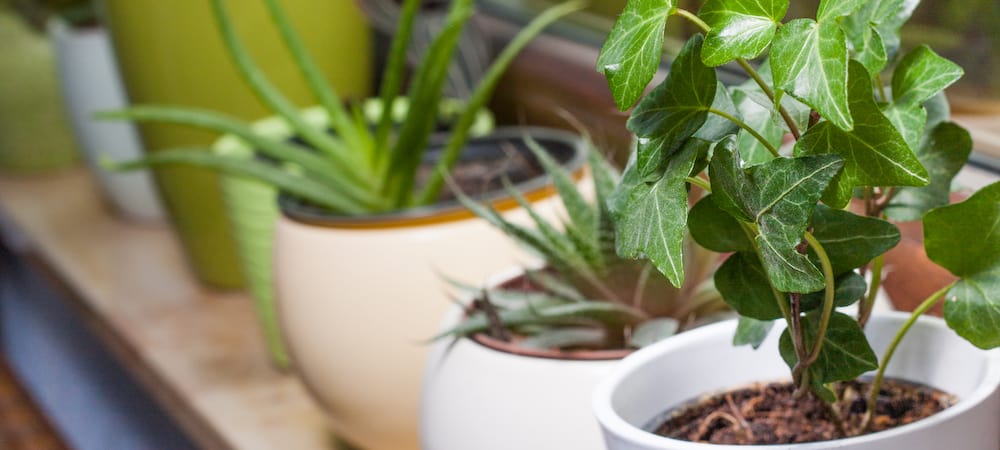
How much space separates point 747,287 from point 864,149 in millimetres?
50

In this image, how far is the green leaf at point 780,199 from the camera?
24 centimetres

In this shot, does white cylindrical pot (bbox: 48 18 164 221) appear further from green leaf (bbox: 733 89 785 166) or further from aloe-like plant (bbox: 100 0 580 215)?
green leaf (bbox: 733 89 785 166)

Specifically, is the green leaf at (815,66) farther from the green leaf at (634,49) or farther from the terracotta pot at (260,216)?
the terracotta pot at (260,216)

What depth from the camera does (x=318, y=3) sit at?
0.81 m

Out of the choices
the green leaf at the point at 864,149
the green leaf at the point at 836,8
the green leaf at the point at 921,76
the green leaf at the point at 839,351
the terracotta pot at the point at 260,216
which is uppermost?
the green leaf at the point at 836,8

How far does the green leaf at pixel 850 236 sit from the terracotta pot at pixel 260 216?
1.35 ft

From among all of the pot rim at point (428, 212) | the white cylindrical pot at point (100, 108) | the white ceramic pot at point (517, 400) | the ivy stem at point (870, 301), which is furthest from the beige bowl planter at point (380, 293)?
the white cylindrical pot at point (100, 108)

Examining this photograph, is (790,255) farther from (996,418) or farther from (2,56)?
(2,56)

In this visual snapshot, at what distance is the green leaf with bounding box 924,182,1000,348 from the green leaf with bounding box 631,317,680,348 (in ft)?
0.36

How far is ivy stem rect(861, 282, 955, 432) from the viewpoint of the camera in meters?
0.29

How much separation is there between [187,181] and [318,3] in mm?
173

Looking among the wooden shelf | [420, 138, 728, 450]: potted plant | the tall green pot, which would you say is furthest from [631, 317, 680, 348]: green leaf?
the tall green pot

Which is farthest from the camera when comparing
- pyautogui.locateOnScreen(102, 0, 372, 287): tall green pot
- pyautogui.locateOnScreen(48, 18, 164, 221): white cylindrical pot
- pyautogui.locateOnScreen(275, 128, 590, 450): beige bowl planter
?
pyautogui.locateOnScreen(48, 18, 164, 221): white cylindrical pot

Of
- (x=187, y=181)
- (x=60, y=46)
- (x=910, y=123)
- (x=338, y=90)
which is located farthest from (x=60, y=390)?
(x=910, y=123)
